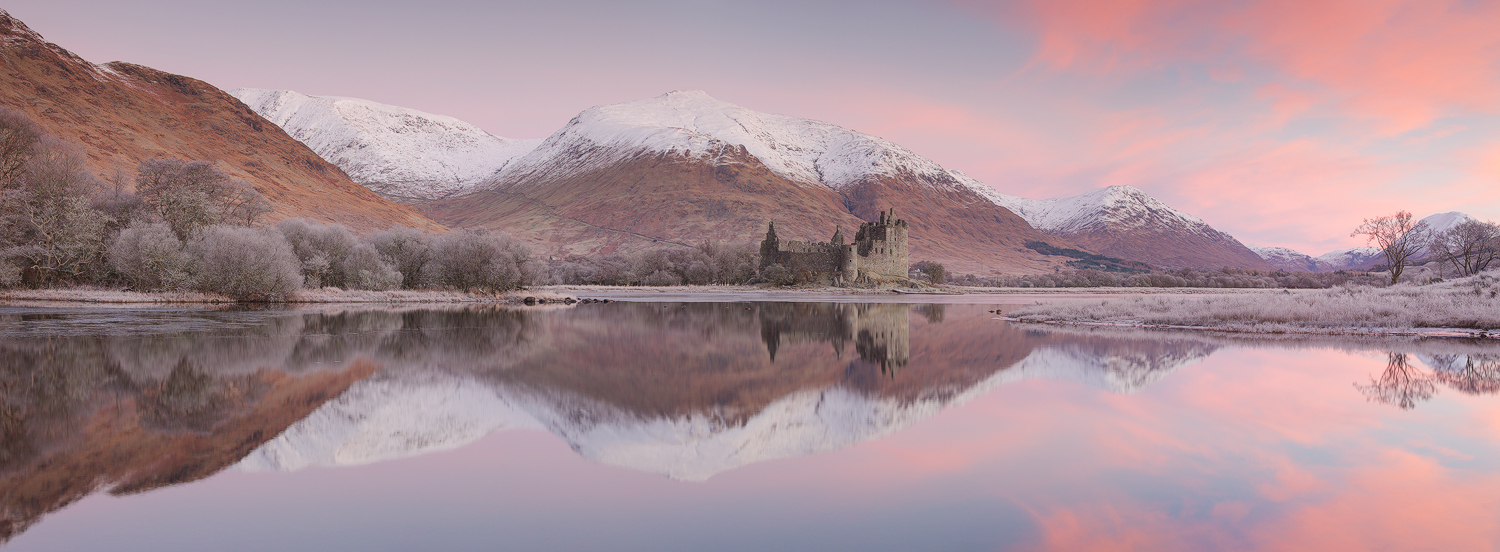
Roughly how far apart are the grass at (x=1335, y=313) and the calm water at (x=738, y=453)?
8653 millimetres

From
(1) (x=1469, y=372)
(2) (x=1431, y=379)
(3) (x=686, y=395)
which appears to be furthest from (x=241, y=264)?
(1) (x=1469, y=372)

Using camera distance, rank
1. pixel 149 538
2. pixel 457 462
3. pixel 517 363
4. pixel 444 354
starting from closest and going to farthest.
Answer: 1. pixel 149 538
2. pixel 457 462
3. pixel 517 363
4. pixel 444 354

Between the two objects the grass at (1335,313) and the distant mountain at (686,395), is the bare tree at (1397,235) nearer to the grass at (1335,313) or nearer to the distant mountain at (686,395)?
the grass at (1335,313)

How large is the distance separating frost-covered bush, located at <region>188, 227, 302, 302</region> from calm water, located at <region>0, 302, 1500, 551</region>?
85.6 feet

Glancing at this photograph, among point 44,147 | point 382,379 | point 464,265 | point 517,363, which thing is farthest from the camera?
point 464,265

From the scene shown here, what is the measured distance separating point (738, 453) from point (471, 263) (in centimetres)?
5401

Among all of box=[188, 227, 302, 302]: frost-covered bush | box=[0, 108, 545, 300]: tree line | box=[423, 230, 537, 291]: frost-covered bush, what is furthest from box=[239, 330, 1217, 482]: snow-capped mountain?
box=[423, 230, 537, 291]: frost-covered bush

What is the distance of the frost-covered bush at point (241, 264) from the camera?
130ft

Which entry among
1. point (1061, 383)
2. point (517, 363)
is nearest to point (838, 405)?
point (1061, 383)

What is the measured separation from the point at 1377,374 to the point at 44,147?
60.6m

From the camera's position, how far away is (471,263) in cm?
5712

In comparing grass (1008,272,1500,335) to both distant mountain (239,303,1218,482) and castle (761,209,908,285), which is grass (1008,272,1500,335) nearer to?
distant mountain (239,303,1218,482)

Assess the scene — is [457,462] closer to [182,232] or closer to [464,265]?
[182,232]

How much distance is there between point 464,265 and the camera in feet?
188
